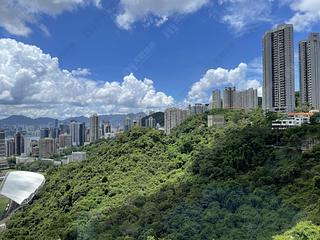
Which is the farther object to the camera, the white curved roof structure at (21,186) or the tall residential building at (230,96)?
the tall residential building at (230,96)

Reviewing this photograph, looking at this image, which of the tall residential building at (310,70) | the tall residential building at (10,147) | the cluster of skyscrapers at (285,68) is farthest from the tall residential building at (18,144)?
the tall residential building at (310,70)

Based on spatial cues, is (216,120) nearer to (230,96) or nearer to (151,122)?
(230,96)

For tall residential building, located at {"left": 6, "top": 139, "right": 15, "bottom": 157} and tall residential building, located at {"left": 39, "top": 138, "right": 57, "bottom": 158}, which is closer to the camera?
tall residential building, located at {"left": 39, "top": 138, "right": 57, "bottom": 158}

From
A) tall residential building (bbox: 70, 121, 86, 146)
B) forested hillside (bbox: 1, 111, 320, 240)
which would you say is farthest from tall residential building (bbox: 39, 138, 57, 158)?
forested hillside (bbox: 1, 111, 320, 240)

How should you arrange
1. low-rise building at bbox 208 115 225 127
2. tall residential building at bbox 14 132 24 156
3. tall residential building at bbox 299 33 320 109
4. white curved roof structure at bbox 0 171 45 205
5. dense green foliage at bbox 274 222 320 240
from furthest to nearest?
tall residential building at bbox 14 132 24 156 → low-rise building at bbox 208 115 225 127 → tall residential building at bbox 299 33 320 109 → white curved roof structure at bbox 0 171 45 205 → dense green foliage at bbox 274 222 320 240

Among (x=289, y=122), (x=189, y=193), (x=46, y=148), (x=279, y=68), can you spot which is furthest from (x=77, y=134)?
(x=189, y=193)

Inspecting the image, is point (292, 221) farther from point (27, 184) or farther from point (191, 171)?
point (27, 184)

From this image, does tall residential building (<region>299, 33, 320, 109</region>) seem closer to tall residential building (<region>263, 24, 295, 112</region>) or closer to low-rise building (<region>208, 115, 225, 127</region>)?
tall residential building (<region>263, 24, 295, 112</region>)

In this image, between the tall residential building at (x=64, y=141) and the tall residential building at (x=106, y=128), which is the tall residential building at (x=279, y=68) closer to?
the tall residential building at (x=106, y=128)
